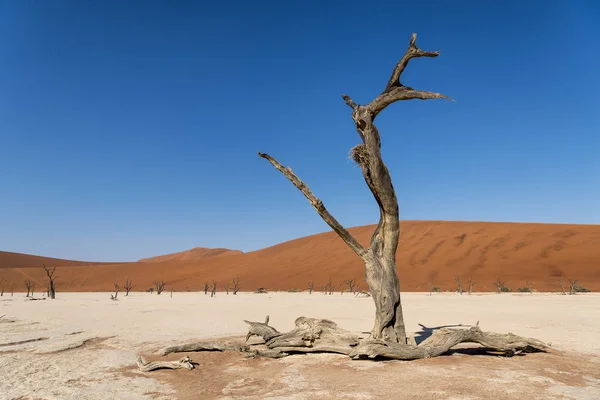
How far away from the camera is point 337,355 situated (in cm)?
812

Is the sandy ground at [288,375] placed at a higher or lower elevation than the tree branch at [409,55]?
lower

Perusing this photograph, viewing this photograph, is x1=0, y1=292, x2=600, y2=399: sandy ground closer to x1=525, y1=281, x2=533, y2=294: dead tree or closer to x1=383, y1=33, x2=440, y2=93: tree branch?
x1=383, y1=33, x2=440, y2=93: tree branch

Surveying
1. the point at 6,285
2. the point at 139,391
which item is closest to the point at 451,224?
the point at 139,391

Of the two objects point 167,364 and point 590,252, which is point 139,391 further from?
point 590,252

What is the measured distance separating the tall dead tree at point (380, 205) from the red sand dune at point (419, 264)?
3505cm

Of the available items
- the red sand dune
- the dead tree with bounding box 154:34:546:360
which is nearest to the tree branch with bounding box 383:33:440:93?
the dead tree with bounding box 154:34:546:360

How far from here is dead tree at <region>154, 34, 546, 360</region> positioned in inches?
311

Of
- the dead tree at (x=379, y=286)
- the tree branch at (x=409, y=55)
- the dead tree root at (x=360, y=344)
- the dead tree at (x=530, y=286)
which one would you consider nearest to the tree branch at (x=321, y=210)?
the dead tree at (x=379, y=286)

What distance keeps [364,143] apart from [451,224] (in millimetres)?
64933

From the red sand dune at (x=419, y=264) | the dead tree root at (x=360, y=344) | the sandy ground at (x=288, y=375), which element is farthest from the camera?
the red sand dune at (x=419, y=264)

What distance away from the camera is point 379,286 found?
8.30m

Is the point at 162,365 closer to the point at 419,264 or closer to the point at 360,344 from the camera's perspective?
the point at 360,344

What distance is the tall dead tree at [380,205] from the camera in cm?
808

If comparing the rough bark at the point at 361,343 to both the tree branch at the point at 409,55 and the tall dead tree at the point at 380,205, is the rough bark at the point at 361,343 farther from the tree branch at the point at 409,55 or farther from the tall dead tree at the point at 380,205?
the tree branch at the point at 409,55
